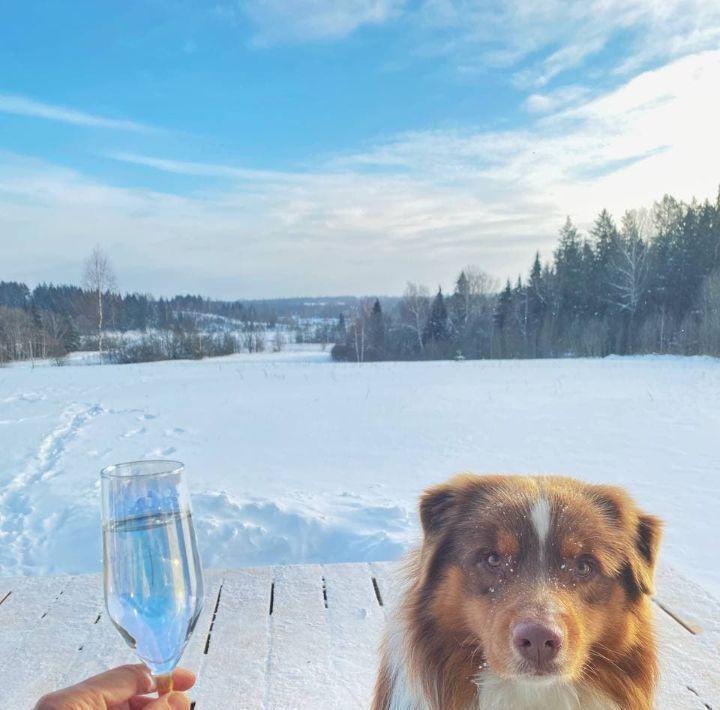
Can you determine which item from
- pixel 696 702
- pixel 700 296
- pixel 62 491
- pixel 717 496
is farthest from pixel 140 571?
pixel 700 296

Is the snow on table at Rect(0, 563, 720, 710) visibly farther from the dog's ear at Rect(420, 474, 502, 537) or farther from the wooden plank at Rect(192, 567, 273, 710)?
the dog's ear at Rect(420, 474, 502, 537)

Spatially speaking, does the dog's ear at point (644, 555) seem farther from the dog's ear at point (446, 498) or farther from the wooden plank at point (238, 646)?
the wooden plank at point (238, 646)

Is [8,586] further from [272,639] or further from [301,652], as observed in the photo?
[301,652]

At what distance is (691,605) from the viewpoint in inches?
118

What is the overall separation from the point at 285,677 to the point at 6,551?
3.88 meters

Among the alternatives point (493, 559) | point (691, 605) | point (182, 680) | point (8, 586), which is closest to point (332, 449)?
point (8, 586)

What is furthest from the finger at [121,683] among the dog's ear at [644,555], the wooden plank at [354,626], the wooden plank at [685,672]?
the wooden plank at [685,672]

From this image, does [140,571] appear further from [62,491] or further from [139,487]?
[62,491]

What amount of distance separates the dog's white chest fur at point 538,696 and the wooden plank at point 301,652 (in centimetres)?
73

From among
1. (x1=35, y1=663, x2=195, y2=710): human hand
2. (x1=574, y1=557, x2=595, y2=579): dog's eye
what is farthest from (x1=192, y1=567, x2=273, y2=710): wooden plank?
(x1=574, y1=557, x2=595, y2=579): dog's eye

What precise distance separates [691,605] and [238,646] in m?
2.45

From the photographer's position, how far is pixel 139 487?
121cm

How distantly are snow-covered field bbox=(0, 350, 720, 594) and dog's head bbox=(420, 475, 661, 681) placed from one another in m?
2.37

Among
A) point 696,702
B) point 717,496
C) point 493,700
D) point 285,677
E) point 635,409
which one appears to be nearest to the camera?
point 493,700
